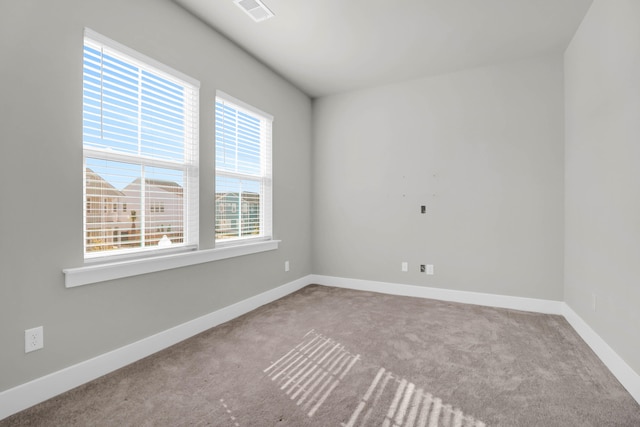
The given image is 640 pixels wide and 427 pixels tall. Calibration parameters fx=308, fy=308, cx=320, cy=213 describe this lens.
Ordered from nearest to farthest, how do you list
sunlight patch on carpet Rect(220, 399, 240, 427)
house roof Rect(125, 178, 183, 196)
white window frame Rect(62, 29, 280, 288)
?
sunlight patch on carpet Rect(220, 399, 240, 427) → white window frame Rect(62, 29, 280, 288) → house roof Rect(125, 178, 183, 196)

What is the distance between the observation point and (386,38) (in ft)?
9.75

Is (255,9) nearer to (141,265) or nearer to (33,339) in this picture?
(141,265)

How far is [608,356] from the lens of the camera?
2.14 meters

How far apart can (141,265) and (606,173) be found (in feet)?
11.2

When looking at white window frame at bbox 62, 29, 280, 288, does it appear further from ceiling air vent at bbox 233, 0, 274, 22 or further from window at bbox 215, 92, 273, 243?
ceiling air vent at bbox 233, 0, 274, 22

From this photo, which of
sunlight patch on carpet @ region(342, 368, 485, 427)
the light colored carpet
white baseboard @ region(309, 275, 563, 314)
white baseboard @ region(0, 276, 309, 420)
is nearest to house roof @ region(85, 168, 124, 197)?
white baseboard @ region(0, 276, 309, 420)

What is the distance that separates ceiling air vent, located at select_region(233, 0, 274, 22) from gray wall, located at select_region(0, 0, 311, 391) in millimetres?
498

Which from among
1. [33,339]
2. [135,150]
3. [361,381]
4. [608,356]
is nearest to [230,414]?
[361,381]

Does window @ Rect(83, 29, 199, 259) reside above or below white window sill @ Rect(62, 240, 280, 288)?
above

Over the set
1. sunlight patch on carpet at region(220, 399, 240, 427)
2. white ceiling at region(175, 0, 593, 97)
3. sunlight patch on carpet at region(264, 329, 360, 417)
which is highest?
white ceiling at region(175, 0, 593, 97)

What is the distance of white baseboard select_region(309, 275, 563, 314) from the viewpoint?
10.8ft

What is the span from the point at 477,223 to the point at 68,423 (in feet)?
12.6

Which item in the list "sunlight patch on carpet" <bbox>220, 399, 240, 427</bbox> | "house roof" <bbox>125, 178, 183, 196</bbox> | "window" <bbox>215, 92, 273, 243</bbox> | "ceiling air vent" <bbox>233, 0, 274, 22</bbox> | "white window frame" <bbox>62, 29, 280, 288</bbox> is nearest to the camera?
"sunlight patch on carpet" <bbox>220, 399, 240, 427</bbox>

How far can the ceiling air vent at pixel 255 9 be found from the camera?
2.43 m
